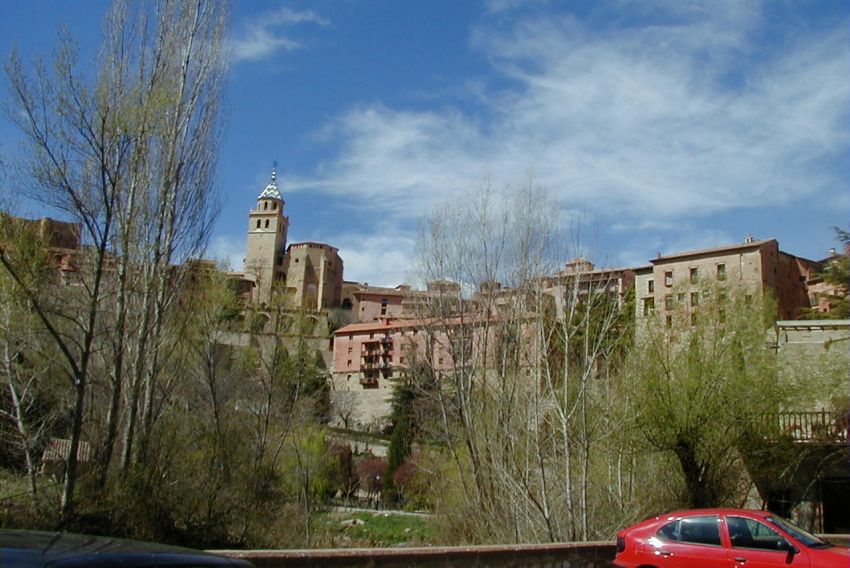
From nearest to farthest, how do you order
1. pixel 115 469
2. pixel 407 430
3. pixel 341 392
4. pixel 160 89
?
1. pixel 115 469
2. pixel 160 89
3. pixel 407 430
4. pixel 341 392

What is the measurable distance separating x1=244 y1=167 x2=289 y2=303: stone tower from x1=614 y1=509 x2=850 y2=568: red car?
108m

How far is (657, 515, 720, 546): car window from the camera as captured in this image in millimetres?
9664

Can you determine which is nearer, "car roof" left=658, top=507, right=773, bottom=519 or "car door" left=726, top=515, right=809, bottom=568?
"car door" left=726, top=515, right=809, bottom=568

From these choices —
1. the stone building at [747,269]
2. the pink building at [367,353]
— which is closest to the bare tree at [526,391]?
the stone building at [747,269]

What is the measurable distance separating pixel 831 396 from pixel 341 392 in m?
64.9

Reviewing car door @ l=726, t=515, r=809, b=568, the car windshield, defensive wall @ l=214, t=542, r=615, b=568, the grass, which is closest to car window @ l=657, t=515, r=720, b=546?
car door @ l=726, t=515, r=809, b=568

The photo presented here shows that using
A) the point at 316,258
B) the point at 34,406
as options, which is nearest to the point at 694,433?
the point at 34,406

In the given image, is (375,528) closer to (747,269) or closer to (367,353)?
(747,269)

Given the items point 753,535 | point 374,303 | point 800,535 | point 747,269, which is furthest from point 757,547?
point 374,303

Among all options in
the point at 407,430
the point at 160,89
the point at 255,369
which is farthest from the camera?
the point at 407,430

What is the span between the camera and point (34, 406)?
21516 mm

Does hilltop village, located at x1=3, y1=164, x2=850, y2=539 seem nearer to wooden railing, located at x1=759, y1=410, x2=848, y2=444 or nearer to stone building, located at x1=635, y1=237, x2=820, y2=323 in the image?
wooden railing, located at x1=759, y1=410, x2=848, y2=444

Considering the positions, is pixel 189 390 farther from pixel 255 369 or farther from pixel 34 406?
pixel 255 369

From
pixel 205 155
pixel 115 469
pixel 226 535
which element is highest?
pixel 205 155
